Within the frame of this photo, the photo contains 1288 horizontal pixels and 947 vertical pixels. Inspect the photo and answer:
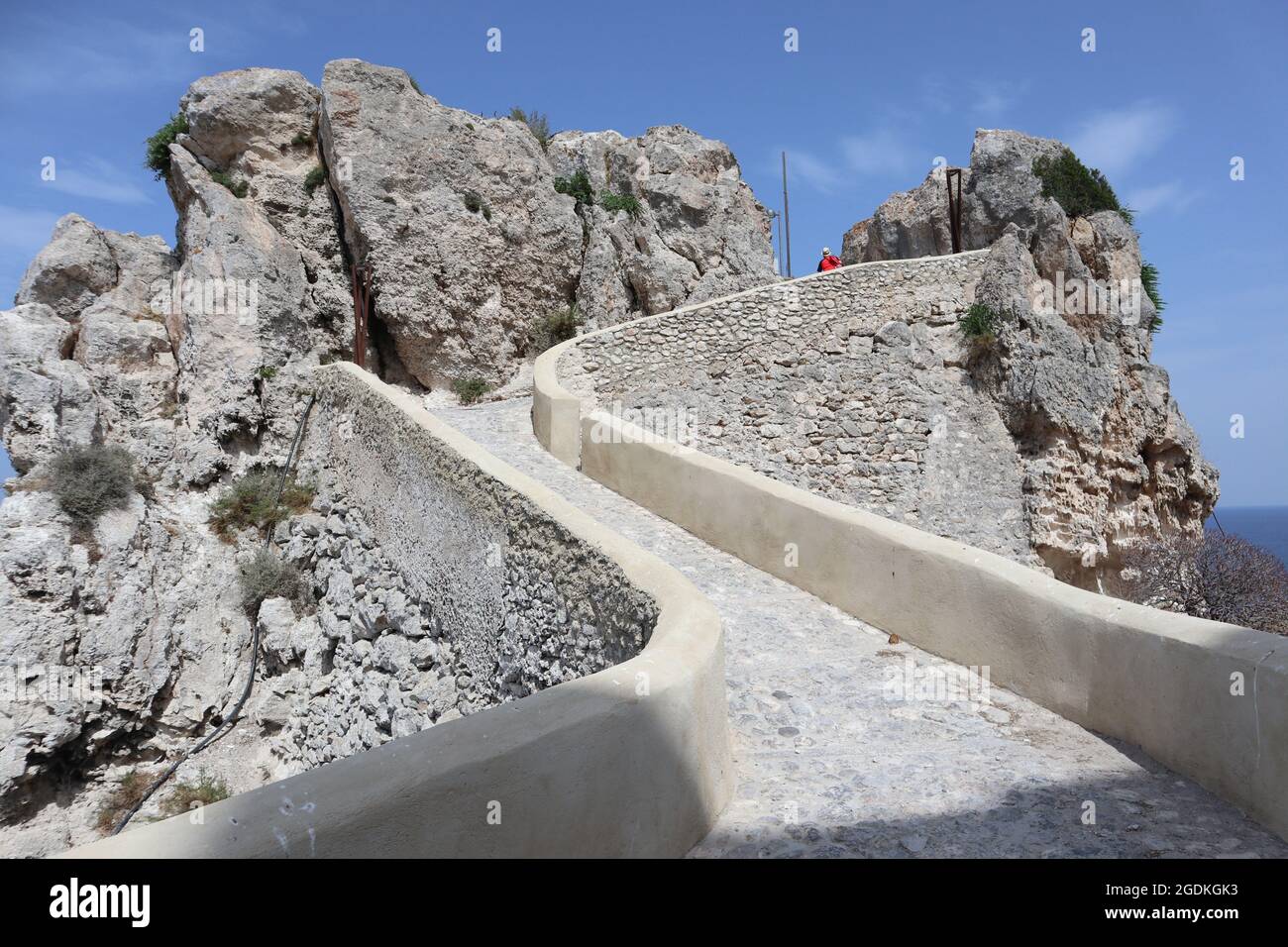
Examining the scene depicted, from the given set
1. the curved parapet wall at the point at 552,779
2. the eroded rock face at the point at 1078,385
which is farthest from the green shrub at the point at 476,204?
the curved parapet wall at the point at 552,779

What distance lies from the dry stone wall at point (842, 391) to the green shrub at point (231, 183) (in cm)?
632

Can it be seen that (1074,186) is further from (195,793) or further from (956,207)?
(195,793)

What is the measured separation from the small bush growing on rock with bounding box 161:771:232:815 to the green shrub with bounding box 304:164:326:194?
9656 mm

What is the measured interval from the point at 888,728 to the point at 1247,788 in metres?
1.38

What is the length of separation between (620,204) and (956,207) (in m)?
6.49

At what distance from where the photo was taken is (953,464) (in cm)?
1147

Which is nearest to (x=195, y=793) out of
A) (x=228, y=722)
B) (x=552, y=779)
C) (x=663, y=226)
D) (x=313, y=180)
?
(x=228, y=722)

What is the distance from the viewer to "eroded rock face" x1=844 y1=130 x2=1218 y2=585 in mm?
11133

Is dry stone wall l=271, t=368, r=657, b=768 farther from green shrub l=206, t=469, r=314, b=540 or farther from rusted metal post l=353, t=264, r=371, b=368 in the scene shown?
rusted metal post l=353, t=264, r=371, b=368

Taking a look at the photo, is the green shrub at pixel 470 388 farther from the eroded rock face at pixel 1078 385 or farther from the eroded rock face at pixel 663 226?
the eroded rock face at pixel 1078 385

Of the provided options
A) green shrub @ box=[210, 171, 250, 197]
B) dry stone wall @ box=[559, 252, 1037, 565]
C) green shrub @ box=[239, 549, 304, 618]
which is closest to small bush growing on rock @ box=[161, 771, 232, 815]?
green shrub @ box=[239, 549, 304, 618]

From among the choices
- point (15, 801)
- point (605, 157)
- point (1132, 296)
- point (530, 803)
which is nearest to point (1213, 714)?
point (530, 803)
